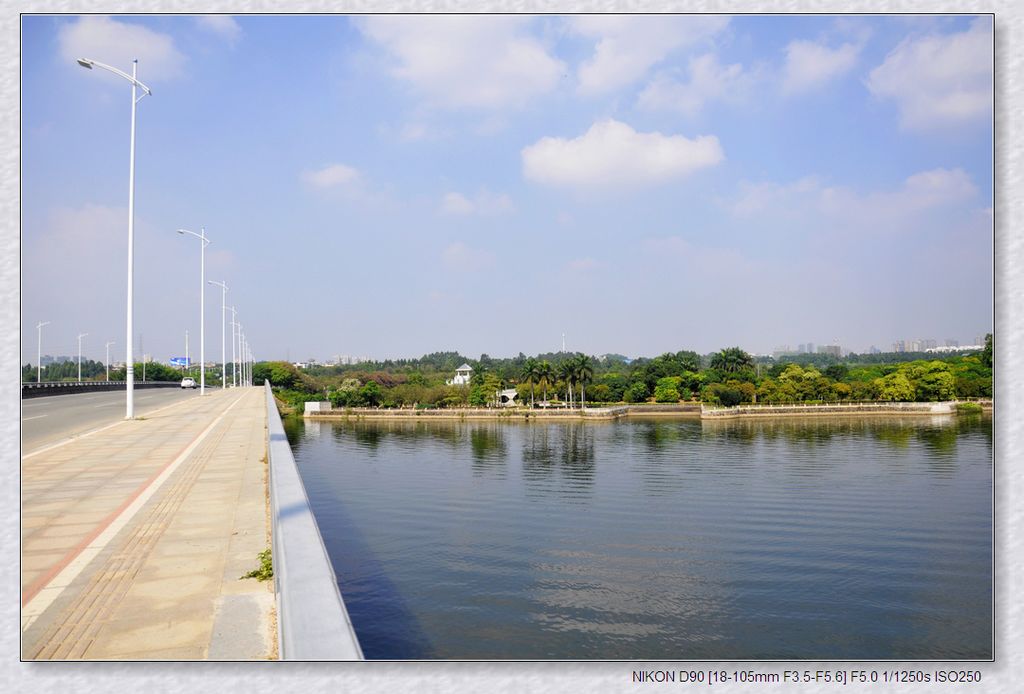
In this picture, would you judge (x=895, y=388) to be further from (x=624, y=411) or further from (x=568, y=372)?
(x=568, y=372)

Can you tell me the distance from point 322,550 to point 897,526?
809 inches

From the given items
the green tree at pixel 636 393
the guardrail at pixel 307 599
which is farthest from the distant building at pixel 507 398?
the guardrail at pixel 307 599

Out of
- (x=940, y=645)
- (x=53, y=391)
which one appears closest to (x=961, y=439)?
(x=940, y=645)

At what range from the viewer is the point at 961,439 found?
44.8 m

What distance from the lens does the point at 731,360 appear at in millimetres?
94000

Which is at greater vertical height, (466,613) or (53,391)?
(53,391)

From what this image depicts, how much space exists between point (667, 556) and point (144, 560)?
13.4 metres

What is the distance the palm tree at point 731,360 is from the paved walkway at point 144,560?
3486 inches

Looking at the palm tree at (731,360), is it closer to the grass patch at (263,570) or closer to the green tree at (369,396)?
the green tree at (369,396)

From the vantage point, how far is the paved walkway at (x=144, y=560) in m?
4.37

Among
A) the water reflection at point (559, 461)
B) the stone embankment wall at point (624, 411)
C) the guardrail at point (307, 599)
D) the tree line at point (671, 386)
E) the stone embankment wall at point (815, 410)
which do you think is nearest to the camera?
Answer: the guardrail at point (307, 599)

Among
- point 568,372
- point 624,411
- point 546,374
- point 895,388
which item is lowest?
point 624,411

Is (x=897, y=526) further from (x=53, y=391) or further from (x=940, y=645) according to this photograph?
(x=53, y=391)

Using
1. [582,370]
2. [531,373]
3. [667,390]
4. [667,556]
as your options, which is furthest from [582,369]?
[667,556]
